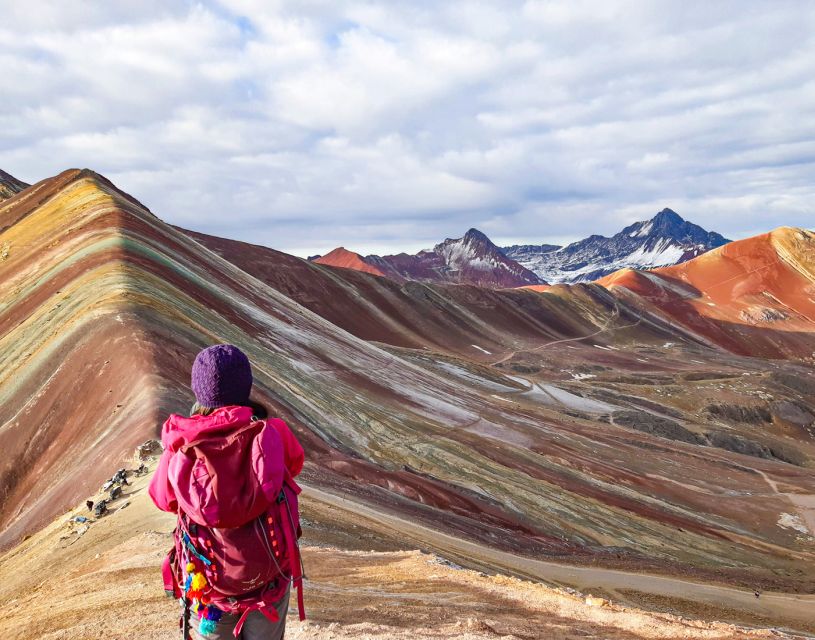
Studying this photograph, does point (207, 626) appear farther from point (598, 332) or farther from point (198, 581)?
point (598, 332)

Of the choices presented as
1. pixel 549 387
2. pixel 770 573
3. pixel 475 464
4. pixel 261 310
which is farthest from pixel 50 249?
pixel 549 387

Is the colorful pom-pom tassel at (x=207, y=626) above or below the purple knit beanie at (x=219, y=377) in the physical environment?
below

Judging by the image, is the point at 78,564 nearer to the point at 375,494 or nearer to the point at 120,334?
the point at 375,494

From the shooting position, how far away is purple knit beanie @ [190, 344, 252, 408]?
4.69 metres

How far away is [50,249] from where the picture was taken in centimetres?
4731

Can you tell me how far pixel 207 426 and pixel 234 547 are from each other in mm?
926

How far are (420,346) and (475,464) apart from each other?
56.7 m

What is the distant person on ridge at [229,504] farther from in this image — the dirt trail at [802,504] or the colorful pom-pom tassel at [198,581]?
the dirt trail at [802,504]

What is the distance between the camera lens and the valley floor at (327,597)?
810 cm

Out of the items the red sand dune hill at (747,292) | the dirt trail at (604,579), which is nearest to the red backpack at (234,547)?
the dirt trail at (604,579)

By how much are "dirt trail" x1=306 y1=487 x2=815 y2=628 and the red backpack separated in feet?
48.6

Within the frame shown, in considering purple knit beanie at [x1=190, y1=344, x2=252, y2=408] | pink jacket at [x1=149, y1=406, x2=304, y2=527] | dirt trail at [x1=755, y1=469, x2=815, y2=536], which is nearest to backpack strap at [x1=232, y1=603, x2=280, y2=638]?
pink jacket at [x1=149, y1=406, x2=304, y2=527]

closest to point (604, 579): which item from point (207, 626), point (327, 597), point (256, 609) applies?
point (327, 597)

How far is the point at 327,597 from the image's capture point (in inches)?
372
